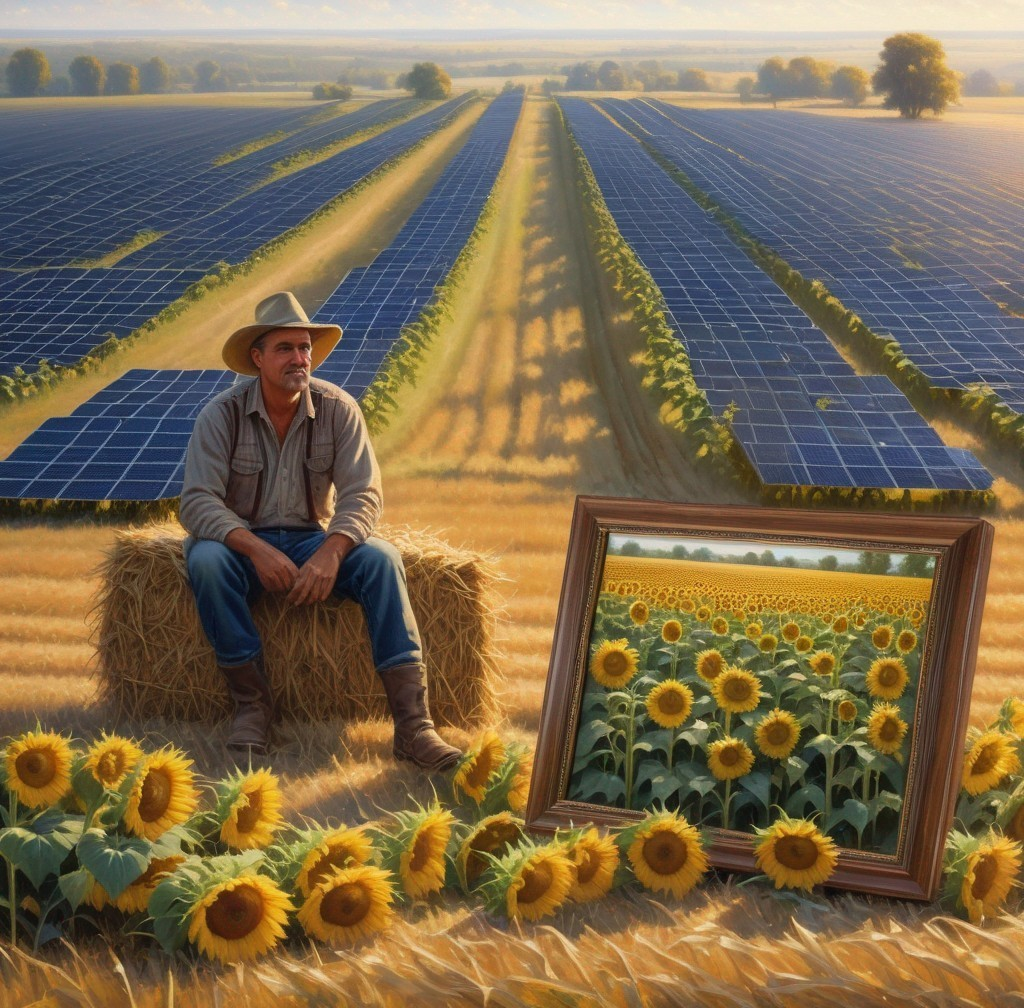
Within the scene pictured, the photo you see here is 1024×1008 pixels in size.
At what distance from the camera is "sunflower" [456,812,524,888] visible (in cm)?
208

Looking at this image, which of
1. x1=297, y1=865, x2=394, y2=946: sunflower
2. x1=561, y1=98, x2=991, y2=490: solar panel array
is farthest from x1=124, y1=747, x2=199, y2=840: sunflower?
x1=561, y1=98, x2=991, y2=490: solar panel array

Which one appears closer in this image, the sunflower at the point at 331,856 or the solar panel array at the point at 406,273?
the sunflower at the point at 331,856

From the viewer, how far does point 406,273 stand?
656 cm

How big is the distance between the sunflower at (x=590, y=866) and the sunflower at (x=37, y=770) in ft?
2.87

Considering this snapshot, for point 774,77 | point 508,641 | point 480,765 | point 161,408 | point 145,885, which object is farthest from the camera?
point 774,77

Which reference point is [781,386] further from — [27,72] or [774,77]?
[27,72]

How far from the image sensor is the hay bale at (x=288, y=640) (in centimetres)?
291

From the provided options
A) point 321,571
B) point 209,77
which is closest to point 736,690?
point 321,571

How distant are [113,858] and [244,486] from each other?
3.94 feet

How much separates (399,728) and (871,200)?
471 centimetres

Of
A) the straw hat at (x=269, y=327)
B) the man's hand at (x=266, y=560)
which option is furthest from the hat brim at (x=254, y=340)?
the man's hand at (x=266, y=560)

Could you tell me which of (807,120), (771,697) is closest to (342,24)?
(807,120)

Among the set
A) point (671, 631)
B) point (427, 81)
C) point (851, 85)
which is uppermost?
point (851, 85)

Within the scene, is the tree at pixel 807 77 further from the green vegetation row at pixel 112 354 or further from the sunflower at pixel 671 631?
the sunflower at pixel 671 631
